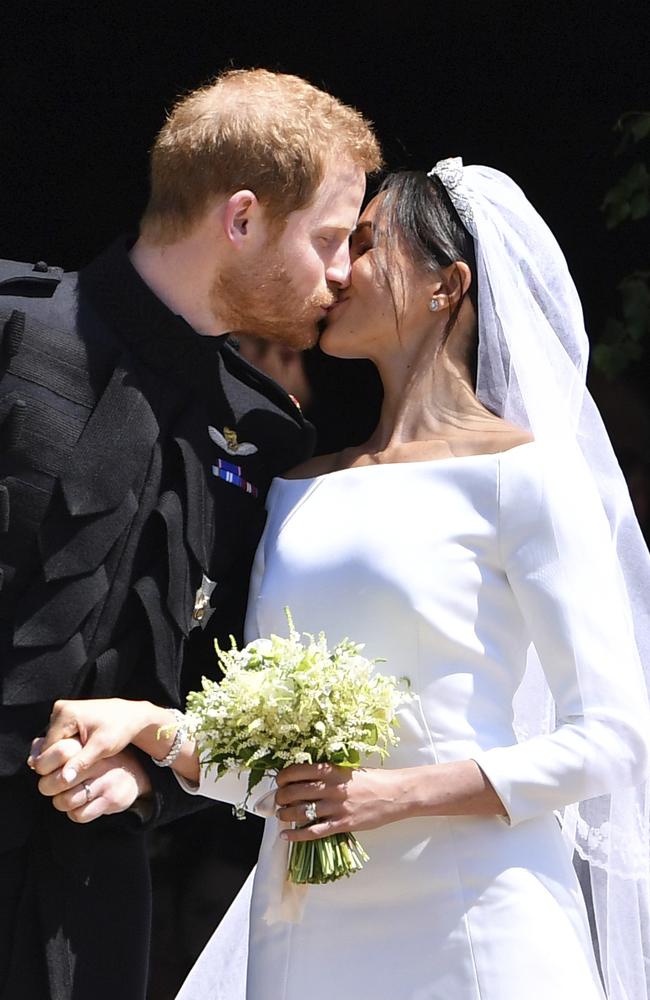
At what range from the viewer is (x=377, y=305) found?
2881 millimetres

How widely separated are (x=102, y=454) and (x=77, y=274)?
0.40m

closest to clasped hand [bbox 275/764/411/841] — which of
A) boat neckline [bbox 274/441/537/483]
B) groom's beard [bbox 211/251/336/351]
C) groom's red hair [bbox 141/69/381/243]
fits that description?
boat neckline [bbox 274/441/537/483]

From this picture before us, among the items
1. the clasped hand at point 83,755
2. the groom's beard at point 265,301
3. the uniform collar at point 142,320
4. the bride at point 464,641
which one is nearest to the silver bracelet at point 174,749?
the bride at point 464,641

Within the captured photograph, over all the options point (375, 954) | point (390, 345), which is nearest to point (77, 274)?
point (390, 345)

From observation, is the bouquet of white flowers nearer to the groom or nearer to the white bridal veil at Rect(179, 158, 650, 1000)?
the groom

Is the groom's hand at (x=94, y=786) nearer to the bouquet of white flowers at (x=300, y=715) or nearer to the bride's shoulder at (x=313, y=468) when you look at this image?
the bouquet of white flowers at (x=300, y=715)

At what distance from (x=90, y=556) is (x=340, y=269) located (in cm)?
79

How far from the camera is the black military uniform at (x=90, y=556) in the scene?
244 centimetres

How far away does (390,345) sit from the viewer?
2910 millimetres

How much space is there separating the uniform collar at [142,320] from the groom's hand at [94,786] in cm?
70

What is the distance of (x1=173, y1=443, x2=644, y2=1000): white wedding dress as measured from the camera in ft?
7.95

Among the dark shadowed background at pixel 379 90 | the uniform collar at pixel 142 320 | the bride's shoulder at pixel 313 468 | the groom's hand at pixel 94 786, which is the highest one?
the dark shadowed background at pixel 379 90

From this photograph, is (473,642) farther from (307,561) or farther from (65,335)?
(65,335)

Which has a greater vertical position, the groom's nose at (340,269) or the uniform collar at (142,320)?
the groom's nose at (340,269)
